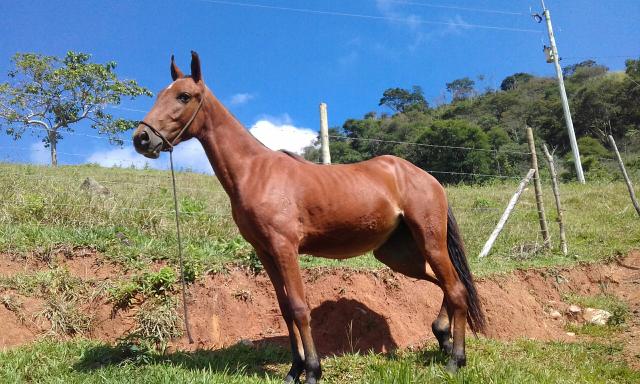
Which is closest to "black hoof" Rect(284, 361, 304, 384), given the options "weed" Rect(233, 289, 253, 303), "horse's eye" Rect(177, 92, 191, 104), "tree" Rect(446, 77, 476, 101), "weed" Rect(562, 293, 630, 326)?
"weed" Rect(233, 289, 253, 303)

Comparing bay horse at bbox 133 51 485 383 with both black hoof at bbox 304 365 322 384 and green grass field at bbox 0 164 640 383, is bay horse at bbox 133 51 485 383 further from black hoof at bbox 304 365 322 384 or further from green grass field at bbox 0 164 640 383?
green grass field at bbox 0 164 640 383

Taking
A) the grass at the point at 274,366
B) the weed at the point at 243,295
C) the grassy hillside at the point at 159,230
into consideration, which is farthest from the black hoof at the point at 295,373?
the grassy hillside at the point at 159,230

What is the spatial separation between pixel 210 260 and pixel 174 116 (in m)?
2.63

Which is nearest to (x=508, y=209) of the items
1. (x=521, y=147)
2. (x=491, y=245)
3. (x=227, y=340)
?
(x=491, y=245)

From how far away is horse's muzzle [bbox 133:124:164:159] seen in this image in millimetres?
3590

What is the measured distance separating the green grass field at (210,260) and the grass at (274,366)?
0.04 feet

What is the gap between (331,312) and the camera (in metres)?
5.70

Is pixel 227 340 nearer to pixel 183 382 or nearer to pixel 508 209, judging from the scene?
pixel 183 382

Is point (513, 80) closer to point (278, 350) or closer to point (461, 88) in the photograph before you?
point (461, 88)

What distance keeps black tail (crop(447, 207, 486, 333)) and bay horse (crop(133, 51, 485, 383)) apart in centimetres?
1

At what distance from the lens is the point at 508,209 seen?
28.8ft

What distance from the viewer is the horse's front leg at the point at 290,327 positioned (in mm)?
3973

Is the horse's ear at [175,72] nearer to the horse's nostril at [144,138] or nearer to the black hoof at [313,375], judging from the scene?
the horse's nostril at [144,138]

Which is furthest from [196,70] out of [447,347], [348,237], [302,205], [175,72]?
[447,347]
